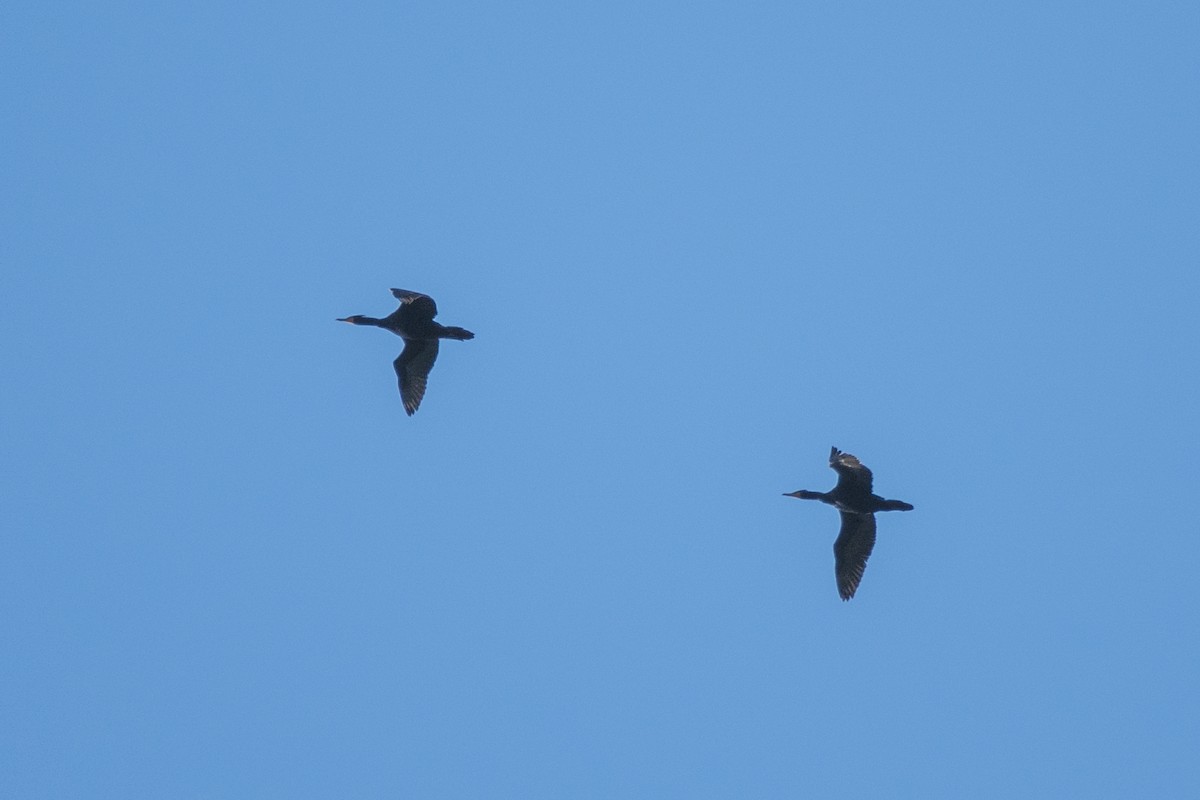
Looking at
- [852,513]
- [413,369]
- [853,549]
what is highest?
[413,369]

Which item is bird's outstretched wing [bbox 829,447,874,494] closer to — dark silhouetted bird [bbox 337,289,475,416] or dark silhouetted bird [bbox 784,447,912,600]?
dark silhouetted bird [bbox 784,447,912,600]

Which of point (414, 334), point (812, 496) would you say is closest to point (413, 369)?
point (414, 334)

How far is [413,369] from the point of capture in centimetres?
2947

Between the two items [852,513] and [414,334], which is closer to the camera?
[852,513]

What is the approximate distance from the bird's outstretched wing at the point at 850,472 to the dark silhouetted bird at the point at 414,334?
21.3 ft

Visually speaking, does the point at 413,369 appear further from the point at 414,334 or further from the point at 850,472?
the point at 850,472

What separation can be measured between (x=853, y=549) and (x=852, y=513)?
0.63 metres

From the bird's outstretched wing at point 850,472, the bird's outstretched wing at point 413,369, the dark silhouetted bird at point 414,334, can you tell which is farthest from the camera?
the bird's outstretched wing at point 413,369

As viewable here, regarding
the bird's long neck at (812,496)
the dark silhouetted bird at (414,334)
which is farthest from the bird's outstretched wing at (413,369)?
A: the bird's long neck at (812,496)

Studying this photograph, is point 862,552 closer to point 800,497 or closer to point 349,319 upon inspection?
point 800,497

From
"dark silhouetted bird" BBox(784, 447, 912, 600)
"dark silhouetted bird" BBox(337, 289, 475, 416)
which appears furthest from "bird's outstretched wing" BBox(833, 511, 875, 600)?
"dark silhouetted bird" BBox(337, 289, 475, 416)

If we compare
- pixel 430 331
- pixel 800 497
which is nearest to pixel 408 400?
pixel 430 331

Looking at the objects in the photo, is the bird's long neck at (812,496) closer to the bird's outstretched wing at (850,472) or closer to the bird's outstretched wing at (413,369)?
the bird's outstretched wing at (850,472)

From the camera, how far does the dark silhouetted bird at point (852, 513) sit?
27.3 metres
